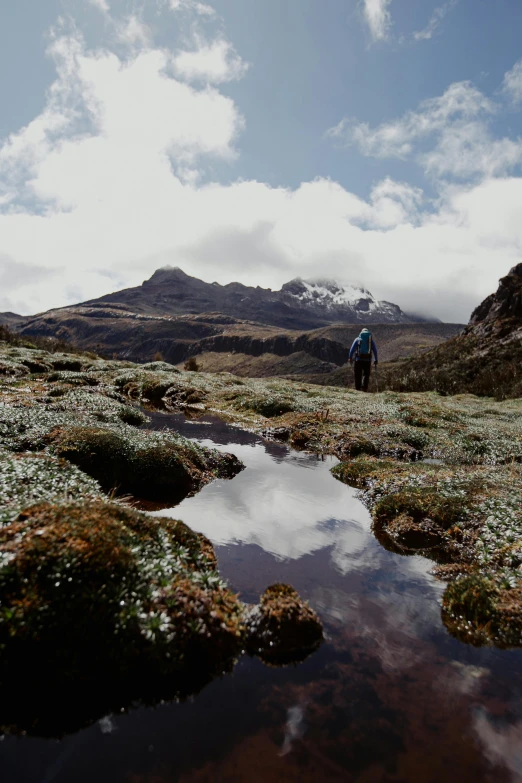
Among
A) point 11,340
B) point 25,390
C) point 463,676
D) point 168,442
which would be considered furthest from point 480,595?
point 11,340

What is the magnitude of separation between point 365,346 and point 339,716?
34.6 metres

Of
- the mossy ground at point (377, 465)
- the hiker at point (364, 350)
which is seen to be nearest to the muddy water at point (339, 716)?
the mossy ground at point (377, 465)

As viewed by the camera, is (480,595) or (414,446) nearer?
(480,595)

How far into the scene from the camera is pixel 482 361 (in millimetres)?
53469

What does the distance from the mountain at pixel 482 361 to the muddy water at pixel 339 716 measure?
1543 inches

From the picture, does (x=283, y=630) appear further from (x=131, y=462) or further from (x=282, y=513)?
(x=131, y=462)

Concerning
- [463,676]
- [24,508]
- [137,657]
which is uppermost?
[24,508]

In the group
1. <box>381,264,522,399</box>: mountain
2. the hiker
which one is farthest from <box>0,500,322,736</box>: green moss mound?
<box>381,264,522,399</box>: mountain

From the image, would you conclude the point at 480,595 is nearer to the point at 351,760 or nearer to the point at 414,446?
the point at 351,760

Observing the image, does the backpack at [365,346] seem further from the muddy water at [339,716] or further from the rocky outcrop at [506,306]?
the rocky outcrop at [506,306]

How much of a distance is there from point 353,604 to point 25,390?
26.1 meters

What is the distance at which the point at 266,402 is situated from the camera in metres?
31.2

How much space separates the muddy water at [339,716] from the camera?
15.8 feet

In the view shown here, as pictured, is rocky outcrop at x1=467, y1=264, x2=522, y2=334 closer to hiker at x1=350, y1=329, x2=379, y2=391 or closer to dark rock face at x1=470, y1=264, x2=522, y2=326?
dark rock face at x1=470, y1=264, x2=522, y2=326
